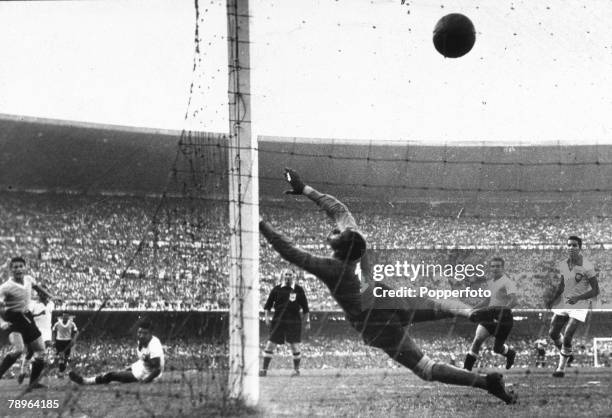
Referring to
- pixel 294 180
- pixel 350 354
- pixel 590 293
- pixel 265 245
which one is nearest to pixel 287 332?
pixel 350 354

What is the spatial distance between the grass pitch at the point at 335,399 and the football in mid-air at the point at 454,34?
2.77m

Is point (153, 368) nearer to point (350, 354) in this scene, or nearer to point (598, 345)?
point (350, 354)

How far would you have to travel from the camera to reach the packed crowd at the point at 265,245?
1458 cm

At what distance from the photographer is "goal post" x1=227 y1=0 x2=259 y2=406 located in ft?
21.5

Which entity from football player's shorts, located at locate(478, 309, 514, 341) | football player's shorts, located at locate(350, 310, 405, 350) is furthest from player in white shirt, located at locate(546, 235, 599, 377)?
football player's shorts, located at locate(350, 310, 405, 350)

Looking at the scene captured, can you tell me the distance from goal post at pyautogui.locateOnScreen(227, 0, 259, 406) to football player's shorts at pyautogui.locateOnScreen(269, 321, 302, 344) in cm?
500

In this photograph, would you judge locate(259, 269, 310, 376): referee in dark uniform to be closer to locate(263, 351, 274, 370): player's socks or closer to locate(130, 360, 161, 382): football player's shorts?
locate(263, 351, 274, 370): player's socks

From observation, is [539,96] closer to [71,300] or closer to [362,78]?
[362,78]

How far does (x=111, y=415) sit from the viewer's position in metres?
6.68

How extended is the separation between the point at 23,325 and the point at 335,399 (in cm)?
398

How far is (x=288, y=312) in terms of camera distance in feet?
39.4

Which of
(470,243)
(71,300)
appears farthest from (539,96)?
(71,300)

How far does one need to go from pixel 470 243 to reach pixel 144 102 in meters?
6.42

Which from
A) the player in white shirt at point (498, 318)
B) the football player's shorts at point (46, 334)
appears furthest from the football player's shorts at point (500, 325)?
the football player's shorts at point (46, 334)
